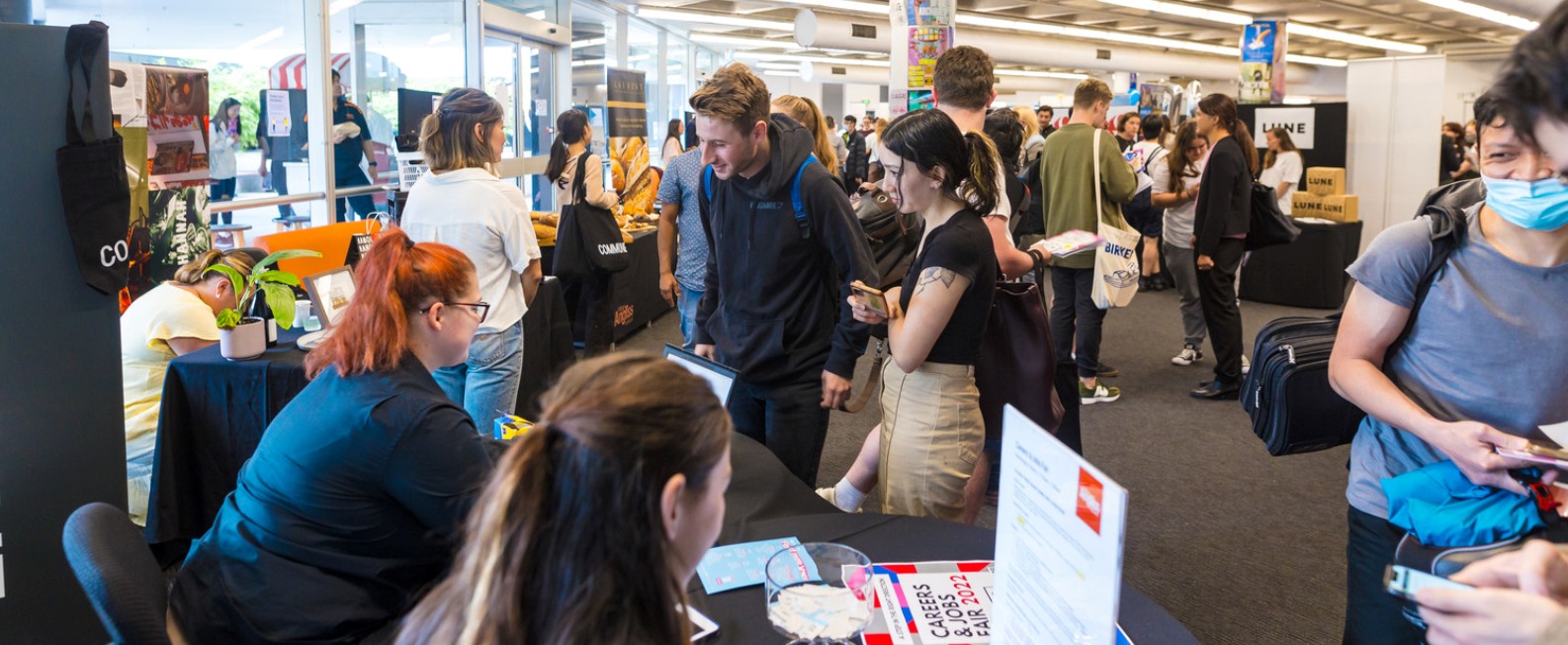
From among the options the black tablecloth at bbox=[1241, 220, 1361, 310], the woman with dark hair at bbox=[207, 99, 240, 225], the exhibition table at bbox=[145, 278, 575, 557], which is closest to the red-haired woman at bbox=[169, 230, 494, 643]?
the exhibition table at bbox=[145, 278, 575, 557]

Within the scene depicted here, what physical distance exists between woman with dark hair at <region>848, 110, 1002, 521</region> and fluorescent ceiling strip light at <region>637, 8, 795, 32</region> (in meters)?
12.1

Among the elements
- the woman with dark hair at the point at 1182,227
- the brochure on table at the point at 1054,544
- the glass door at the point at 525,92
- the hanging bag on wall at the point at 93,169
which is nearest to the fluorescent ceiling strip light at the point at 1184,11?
the glass door at the point at 525,92

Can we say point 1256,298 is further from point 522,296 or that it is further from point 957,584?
point 957,584

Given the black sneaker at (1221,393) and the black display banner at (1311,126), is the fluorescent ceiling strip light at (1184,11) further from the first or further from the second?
the black sneaker at (1221,393)

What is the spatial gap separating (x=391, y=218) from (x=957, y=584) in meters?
3.72

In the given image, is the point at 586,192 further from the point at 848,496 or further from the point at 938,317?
the point at 938,317

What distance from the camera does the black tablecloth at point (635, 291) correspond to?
5.69 m

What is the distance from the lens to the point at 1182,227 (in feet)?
18.5

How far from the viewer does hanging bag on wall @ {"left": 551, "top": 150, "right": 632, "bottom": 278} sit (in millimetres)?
4996

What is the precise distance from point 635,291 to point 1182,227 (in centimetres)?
323

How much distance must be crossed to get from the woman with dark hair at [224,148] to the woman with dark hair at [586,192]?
1645 millimetres

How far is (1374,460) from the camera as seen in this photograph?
1712mm

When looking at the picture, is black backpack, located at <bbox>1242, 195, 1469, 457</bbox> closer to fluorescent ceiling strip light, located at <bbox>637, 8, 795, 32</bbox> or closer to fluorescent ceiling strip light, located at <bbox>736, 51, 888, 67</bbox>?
fluorescent ceiling strip light, located at <bbox>637, 8, 795, 32</bbox>

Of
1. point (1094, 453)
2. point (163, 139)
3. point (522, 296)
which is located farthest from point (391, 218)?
point (1094, 453)
